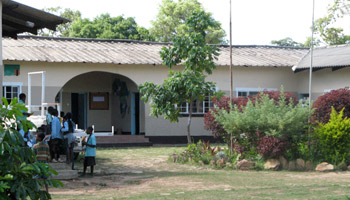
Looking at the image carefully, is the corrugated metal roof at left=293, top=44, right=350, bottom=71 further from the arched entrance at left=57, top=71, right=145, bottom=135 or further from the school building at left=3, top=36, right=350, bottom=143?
the arched entrance at left=57, top=71, right=145, bottom=135

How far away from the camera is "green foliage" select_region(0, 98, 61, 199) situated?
207 inches

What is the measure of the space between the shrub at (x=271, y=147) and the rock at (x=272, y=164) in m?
0.14

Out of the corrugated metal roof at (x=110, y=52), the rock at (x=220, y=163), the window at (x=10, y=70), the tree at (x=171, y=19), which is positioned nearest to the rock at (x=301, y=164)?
the rock at (x=220, y=163)

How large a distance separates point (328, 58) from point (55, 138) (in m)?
13.2

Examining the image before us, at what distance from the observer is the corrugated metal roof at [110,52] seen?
20719 mm

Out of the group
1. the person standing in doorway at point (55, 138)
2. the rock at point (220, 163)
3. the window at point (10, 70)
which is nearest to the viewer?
the person standing in doorway at point (55, 138)

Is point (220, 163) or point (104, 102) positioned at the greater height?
point (104, 102)

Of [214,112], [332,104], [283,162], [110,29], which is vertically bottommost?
[283,162]

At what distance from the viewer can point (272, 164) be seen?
13.7m

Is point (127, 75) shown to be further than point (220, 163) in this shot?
Yes

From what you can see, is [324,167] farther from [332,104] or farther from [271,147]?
[332,104]

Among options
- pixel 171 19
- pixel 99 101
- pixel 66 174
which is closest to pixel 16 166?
pixel 66 174

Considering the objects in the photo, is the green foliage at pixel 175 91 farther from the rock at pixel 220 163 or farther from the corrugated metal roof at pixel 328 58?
the corrugated metal roof at pixel 328 58

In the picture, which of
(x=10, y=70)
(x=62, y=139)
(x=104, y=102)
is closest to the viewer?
(x=62, y=139)
